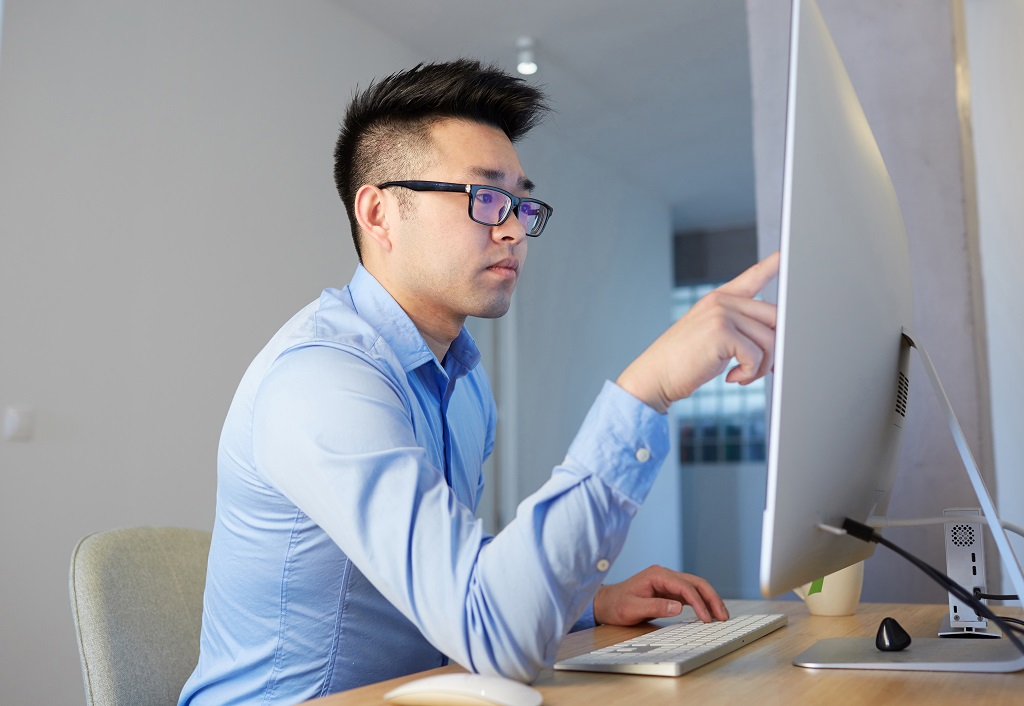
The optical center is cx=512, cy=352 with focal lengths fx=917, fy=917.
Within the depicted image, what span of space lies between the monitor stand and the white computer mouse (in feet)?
1.08

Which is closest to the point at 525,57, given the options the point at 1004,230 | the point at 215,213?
the point at 215,213

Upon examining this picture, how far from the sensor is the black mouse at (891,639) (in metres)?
0.93

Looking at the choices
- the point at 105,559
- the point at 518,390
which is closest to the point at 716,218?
the point at 518,390

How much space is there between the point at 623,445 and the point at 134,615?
75cm

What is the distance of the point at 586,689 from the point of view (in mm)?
793

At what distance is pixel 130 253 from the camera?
2928 mm

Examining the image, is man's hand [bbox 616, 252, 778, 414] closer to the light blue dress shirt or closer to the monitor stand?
the light blue dress shirt

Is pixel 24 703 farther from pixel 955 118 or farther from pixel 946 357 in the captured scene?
pixel 955 118

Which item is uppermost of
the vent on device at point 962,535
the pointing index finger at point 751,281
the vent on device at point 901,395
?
the pointing index finger at point 751,281

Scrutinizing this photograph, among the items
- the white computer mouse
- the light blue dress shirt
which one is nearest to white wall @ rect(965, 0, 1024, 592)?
the light blue dress shirt

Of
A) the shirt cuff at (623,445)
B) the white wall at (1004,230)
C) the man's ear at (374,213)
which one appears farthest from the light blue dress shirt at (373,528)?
the white wall at (1004,230)

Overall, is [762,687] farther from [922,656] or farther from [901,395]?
[901,395]

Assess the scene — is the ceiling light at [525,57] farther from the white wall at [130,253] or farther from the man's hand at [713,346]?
the man's hand at [713,346]

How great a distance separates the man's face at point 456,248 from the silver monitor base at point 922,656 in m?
0.57
